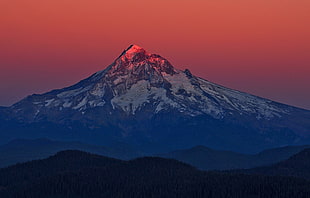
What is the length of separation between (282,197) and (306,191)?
558cm

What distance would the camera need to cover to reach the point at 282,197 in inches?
7825

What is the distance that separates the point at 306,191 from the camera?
7795 inches
